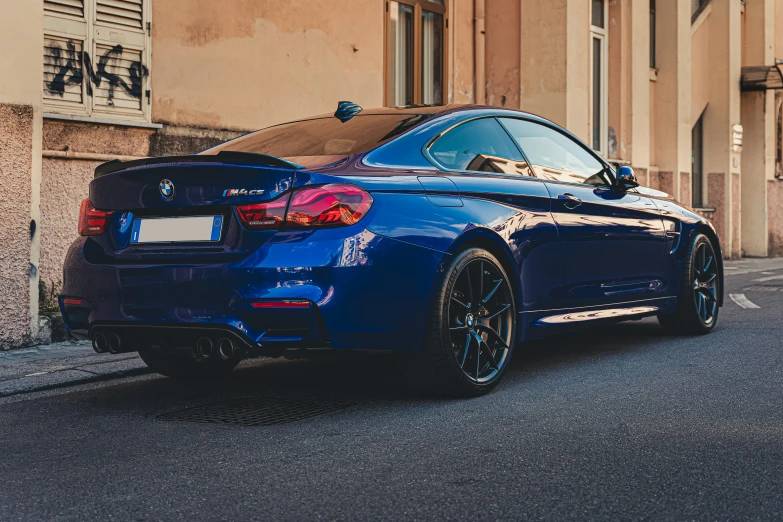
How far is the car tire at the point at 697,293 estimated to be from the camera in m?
7.25

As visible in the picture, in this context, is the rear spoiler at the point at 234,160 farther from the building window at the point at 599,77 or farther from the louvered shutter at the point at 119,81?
the building window at the point at 599,77

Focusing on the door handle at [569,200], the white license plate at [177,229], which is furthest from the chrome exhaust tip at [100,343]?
the door handle at [569,200]

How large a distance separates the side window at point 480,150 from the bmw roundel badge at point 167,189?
1.31 m

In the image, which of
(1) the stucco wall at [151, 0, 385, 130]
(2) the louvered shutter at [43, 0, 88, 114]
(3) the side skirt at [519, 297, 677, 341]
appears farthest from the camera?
(1) the stucco wall at [151, 0, 385, 130]

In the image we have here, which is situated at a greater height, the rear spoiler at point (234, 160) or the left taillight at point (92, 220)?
the rear spoiler at point (234, 160)

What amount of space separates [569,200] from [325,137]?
1532 millimetres

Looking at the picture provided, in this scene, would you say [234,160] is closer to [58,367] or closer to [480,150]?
[480,150]

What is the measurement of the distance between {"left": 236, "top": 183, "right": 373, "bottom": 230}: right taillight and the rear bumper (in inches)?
1.8

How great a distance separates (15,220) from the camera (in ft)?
23.6

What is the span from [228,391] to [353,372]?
84 centimetres

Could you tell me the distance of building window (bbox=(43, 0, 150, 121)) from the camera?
8.63 m

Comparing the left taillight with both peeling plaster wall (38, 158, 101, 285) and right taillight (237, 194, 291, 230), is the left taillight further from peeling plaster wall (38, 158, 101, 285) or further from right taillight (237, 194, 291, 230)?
peeling plaster wall (38, 158, 101, 285)

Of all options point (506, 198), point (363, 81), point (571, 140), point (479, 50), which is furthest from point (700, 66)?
point (506, 198)

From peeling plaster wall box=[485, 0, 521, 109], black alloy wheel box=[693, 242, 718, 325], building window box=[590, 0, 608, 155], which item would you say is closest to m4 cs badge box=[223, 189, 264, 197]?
black alloy wheel box=[693, 242, 718, 325]
